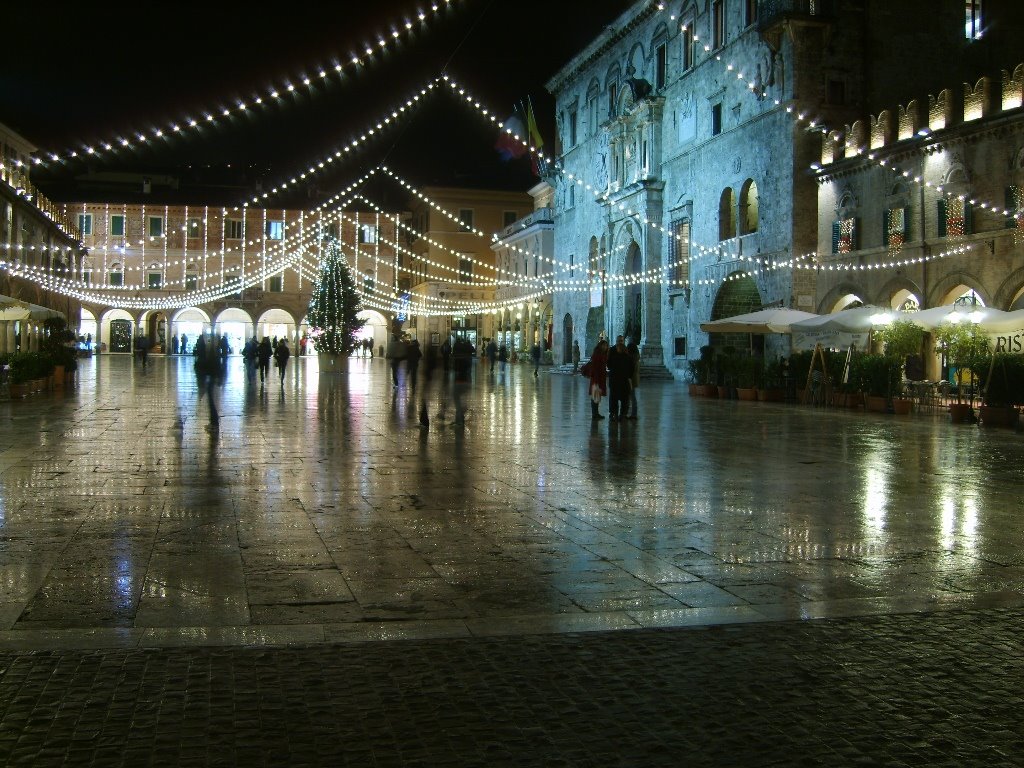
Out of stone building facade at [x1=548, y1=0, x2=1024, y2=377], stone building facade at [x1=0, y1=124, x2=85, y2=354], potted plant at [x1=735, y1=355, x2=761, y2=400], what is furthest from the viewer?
stone building facade at [x1=0, y1=124, x2=85, y2=354]

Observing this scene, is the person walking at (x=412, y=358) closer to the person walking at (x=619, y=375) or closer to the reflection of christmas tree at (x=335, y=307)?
the person walking at (x=619, y=375)

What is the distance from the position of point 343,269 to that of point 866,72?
28.2 metres

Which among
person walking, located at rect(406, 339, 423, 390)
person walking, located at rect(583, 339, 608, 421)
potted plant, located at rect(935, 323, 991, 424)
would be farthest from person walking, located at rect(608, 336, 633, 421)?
potted plant, located at rect(935, 323, 991, 424)

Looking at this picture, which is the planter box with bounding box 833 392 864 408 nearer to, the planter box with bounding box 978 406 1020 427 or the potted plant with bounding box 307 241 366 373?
the planter box with bounding box 978 406 1020 427

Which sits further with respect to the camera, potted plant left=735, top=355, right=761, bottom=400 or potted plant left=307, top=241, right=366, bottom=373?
potted plant left=307, top=241, right=366, bottom=373

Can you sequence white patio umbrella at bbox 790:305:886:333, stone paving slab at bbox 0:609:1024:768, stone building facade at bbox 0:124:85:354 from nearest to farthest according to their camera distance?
stone paving slab at bbox 0:609:1024:768 < white patio umbrella at bbox 790:305:886:333 < stone building facade at bbox 0:124:85:354

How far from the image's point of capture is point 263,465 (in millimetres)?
11406

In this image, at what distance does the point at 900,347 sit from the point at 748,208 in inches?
620

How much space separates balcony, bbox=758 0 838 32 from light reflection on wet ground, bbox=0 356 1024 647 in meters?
21.7

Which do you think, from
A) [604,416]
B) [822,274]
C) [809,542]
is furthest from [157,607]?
[822,274]

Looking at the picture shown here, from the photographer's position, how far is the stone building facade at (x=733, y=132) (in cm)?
3369

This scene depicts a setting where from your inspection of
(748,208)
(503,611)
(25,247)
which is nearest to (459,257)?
(25,247)

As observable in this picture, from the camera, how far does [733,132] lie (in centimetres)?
3775

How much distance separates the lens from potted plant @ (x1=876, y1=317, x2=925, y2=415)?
74.6 ft
